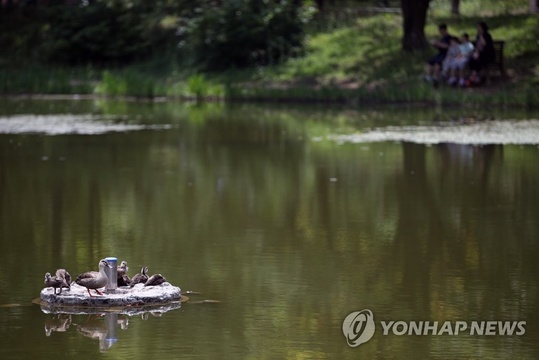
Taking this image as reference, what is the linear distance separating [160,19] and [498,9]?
1084cm

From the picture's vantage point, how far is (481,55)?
33.2 metres

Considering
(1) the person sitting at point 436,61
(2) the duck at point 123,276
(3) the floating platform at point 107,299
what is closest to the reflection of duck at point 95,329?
(3) the floating platform at point 107,299

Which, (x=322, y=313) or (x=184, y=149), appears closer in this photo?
(x=322, y=313)

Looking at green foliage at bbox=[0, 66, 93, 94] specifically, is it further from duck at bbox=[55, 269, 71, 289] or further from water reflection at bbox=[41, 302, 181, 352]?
water reflection at bbox=[41, 302, 181, 352]

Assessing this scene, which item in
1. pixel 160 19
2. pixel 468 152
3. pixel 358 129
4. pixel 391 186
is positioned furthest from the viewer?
pixel 160 19

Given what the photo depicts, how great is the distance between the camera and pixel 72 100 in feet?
126

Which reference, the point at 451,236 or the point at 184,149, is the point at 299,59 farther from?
the point at 451,236

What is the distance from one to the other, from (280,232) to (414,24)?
906 inches

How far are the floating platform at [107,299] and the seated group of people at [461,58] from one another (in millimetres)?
23368

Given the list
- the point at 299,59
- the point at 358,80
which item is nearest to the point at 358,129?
the point at 358,80

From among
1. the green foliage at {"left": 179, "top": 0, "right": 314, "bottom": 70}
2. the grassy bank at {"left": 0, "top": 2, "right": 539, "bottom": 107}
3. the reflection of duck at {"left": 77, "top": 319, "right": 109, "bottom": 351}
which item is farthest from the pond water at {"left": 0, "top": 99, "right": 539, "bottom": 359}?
the green foliage at {"left": 179, "top": 0, "right": 314, "bottom": 70}

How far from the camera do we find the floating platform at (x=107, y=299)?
10.4 meters

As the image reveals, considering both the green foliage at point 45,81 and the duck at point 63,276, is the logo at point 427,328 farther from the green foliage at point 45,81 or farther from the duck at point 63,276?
the green foliage at point 45,81

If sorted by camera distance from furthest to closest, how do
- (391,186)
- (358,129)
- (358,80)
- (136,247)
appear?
(358,80) → (358,129) → (391,186) → (136,247)
